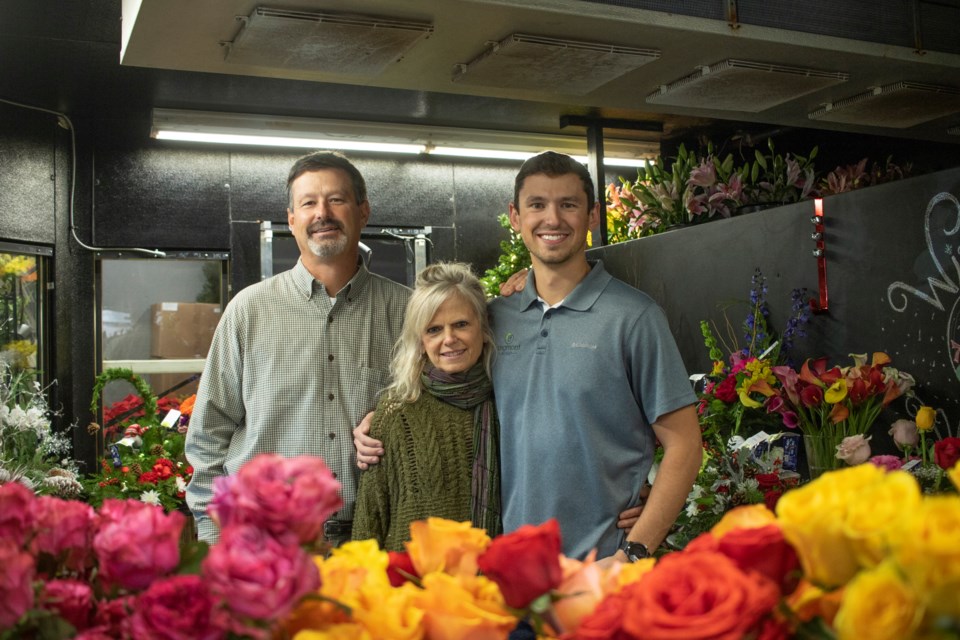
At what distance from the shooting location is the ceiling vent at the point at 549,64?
10.5ft

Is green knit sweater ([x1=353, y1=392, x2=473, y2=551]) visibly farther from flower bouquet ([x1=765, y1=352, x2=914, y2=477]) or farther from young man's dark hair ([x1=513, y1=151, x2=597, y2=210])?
flower bouquet ([x1=765, y1=352, x2=914, y2=477])

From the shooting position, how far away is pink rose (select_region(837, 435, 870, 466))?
2568 millimetres

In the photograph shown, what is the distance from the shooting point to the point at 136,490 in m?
3.69

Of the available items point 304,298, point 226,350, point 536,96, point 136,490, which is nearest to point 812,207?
point 536,96

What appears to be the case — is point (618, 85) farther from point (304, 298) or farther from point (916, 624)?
point (916, 624)

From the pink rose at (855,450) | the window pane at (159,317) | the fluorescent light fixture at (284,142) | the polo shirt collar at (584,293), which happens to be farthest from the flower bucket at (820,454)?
the window pane at (159,317)

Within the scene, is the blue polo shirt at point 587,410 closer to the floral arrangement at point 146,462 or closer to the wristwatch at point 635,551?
the wristwatch at point 635,551

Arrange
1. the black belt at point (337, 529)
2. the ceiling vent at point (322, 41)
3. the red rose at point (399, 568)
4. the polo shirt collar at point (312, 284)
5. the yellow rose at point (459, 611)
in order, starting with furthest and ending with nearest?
1. the ceiling vent at point (322, 41)
2. the polo shirt collar at point (312, 284)
3. the black belt at point (337, 529)
4. the red rose at point (399, 568)
5. the yellow rose at point (459, 611)

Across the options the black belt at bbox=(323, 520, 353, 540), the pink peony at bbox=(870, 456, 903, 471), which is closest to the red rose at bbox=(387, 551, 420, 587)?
the black belt at bbox=(323, 520, 353, 540)

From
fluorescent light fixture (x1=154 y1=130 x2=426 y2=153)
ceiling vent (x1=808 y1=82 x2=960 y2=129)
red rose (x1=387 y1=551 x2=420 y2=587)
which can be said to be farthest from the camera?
fluorescent light fixture (x1=154 y1=130 x2=426 y2=153)

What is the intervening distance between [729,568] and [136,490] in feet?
11.3

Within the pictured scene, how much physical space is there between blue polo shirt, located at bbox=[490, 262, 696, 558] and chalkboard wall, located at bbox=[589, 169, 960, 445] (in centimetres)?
110

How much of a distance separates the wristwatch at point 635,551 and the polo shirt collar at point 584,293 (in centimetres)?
50

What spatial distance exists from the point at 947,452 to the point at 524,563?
1.86 metres
